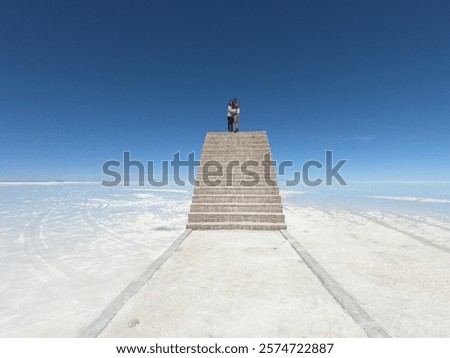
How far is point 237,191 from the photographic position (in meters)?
9.22

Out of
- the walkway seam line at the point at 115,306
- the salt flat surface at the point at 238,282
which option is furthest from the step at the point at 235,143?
the walkway seam line at the point at 115,306

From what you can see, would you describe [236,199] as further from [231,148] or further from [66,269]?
[66,269]

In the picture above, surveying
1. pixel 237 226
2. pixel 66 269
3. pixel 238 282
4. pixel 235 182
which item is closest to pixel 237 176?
pixel 235 182

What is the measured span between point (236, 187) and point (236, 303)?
20.3ft

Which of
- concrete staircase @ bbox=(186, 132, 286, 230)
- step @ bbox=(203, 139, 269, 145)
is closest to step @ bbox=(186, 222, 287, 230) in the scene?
concrete staircase @ bbox=(186, 132, 286, 230)

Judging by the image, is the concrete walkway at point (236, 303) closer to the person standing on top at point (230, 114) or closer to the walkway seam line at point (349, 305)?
the walkway seam line at point (349, 305)

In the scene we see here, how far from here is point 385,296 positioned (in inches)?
139

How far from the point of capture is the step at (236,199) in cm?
869

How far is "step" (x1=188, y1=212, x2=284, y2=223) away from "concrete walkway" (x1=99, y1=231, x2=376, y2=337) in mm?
2762

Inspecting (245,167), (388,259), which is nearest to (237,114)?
(245,167)

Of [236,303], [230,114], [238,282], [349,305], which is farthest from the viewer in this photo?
[230,114]

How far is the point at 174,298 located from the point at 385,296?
10.2ft
